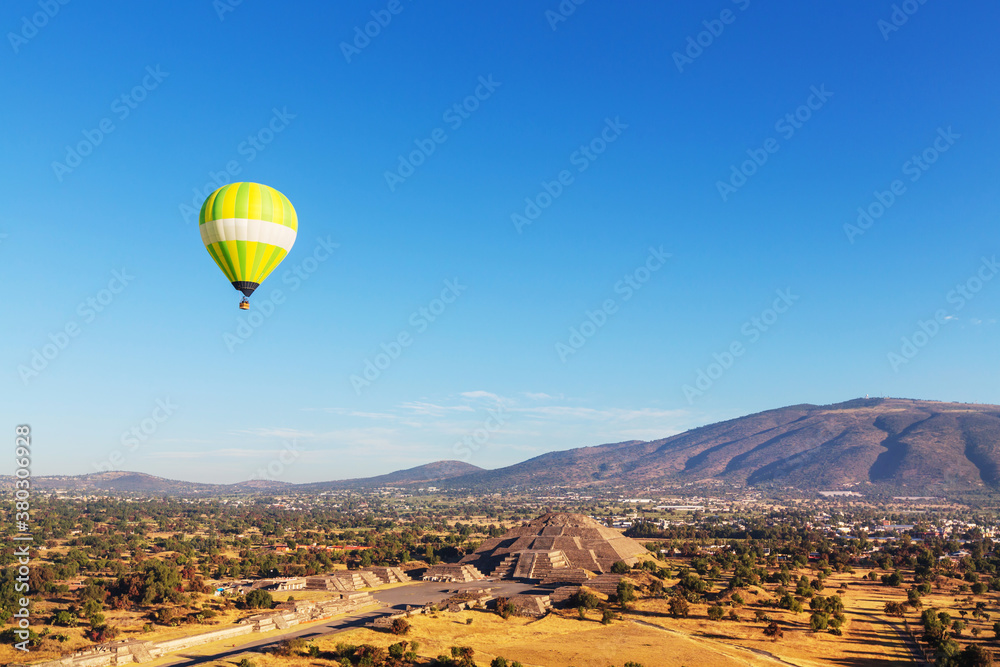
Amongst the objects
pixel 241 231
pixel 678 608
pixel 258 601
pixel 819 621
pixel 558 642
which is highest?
pixel 241 231

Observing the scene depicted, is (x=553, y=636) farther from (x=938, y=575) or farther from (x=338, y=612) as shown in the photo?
(x=938, y=575)

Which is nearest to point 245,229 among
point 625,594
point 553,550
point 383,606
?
point 383,606

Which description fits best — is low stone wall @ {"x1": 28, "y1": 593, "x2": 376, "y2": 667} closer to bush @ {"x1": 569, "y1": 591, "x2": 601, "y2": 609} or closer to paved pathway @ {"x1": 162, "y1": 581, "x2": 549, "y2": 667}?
paved pathway @ {"x1": 162, "y1": 581, "x2": 549, "y2": 667}

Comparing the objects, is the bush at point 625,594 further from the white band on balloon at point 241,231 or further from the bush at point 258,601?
the white band on balloon at point 241,231

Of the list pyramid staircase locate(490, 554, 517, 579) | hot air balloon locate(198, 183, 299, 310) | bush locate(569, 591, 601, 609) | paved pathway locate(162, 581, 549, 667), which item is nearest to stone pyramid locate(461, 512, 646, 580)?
pyramid staircase locate(490, 554, 517, 579)

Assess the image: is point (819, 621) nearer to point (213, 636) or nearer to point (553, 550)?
point (553, 550)

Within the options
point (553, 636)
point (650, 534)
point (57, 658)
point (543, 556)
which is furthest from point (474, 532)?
point (57, 658)
